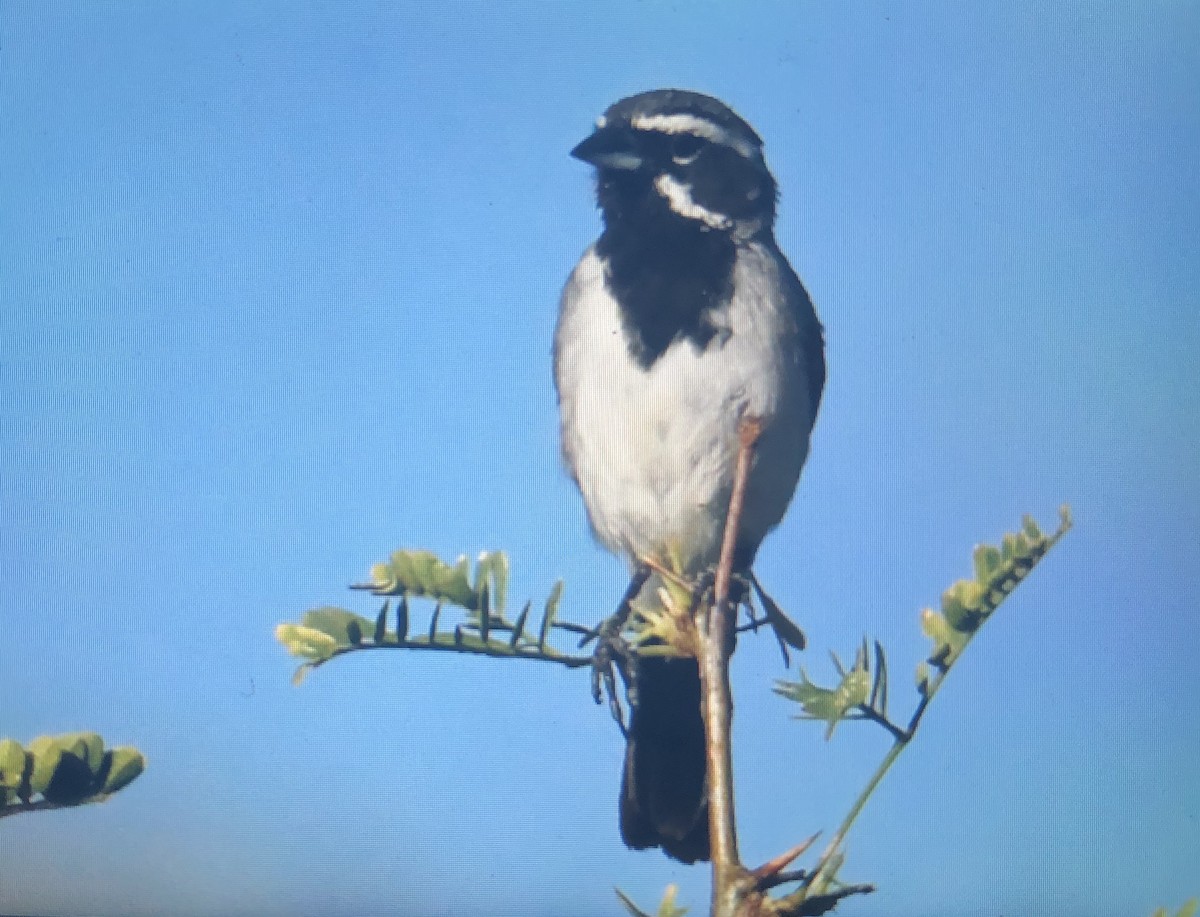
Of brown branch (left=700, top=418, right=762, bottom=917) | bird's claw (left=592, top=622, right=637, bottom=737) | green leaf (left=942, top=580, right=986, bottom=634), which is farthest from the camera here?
bird's claw (left=592, top=622, right=637, bottom=737)

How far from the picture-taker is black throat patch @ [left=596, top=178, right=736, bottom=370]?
139 centimetres

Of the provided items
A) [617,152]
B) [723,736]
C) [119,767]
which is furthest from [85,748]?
[617,152]

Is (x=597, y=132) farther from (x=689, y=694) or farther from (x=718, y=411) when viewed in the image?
(x=689, y=694)

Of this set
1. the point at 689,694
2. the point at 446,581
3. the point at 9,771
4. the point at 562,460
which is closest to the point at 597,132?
the point at 562,460

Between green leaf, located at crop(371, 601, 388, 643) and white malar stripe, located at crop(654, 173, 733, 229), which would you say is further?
white malar stripe, located at crop(654, 173, 733, 229)

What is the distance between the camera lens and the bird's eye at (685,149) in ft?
4.84

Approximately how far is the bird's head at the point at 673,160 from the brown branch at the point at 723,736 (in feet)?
2.32

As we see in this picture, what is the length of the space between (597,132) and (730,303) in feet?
0.85

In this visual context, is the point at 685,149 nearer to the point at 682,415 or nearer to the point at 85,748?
the point at 682,415

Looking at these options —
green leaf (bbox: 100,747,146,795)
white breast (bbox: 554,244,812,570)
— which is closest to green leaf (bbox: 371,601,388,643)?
green leaf (bbox: 100,747,146,795)

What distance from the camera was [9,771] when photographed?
76 centimetres

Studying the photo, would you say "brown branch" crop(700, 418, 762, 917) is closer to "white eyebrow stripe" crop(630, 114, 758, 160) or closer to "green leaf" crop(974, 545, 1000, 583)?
"green leaf" crop(974, 545, 1000, 583)

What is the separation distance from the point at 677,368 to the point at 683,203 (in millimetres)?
222

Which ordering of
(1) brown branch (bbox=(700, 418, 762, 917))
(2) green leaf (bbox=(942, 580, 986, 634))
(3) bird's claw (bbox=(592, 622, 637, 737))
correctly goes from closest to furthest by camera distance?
(1) brown branch (bbox=(700, 418, 762, 917)), (2) green leaf (bbox=(942, 580, 986, 634)), (3) bird's claw (bbox=(592, 622, 637, 737))
